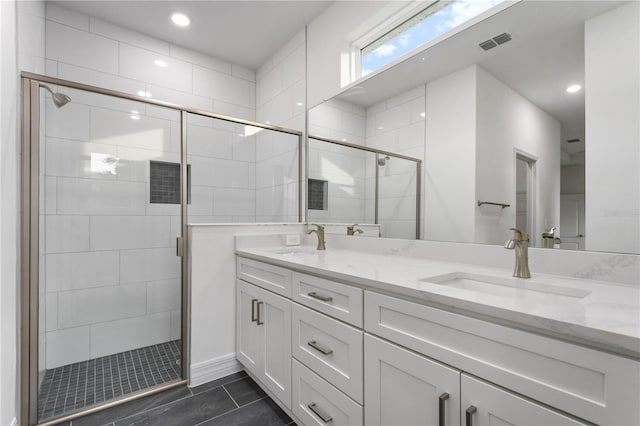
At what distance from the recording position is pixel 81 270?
201 centimetres

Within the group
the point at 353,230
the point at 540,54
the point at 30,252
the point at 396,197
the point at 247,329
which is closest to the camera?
the point at 540,54

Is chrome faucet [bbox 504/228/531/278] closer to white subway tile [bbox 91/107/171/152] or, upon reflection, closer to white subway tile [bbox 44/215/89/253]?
white subway tile [bbox 91/107/171/152]

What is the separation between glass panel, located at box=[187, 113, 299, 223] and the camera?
7.94 ft

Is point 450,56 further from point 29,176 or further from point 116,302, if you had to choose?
point 116,302

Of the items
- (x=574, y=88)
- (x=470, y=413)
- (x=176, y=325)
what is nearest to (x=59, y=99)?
(x=176, y=325)

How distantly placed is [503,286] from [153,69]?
2.88 metres

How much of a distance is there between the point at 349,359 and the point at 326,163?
149 centimetres

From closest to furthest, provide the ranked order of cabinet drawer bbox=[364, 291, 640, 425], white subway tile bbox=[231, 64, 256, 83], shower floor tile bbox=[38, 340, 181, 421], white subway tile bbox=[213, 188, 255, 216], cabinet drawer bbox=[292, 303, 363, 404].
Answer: cabinet drawer bbox=[364, 291, 640, 425] < cabinet drawer bbox=[292, 303, 363, 404] < shower floor tile bbox=[38, 340, 181, 421] < white subway tile bbox=[213, 188, 255, 216] < white subway tile bbox=[231, 64, 256, 83]

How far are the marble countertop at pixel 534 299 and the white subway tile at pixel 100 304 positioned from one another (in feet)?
5.42

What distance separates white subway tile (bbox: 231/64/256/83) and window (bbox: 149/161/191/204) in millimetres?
1274

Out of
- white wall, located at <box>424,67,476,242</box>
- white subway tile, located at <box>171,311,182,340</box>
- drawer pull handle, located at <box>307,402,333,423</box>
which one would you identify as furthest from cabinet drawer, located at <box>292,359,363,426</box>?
white subway tile, located at <box>171,311,182,340</box>

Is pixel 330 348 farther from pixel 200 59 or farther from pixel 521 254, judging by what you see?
pixel 200 59

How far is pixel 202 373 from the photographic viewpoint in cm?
182

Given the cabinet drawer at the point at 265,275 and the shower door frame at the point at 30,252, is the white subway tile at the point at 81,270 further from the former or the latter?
the cabinet drawer at the point at 265,275
